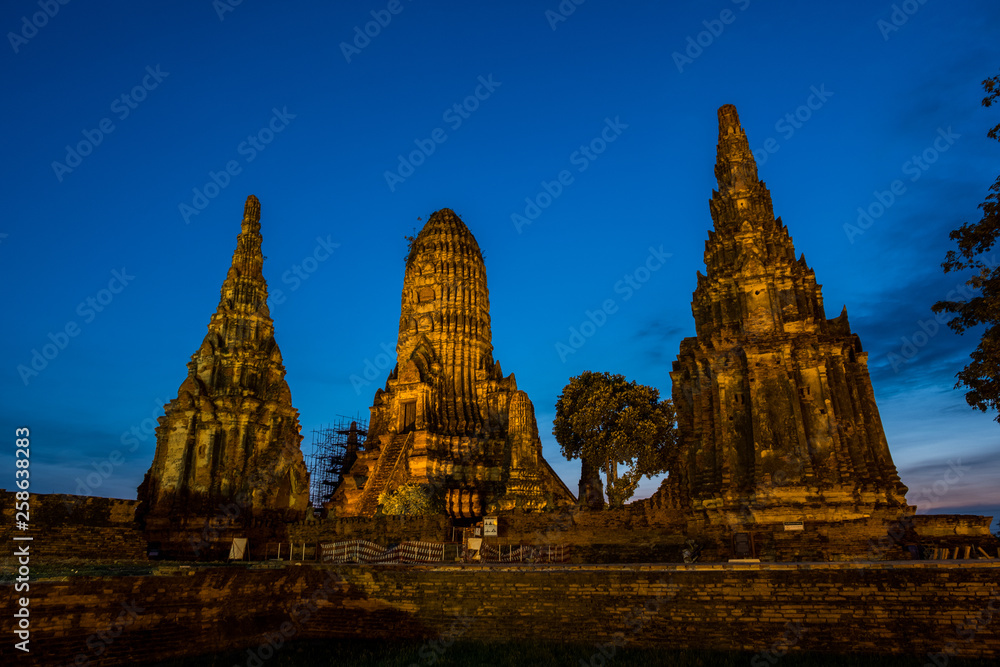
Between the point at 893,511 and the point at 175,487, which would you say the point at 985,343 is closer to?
the point at 893,511

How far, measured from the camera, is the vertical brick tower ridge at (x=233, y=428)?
105 ft

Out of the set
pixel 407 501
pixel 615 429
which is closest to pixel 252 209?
pixel 407 501

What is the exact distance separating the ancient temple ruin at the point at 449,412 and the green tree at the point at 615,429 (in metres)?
2.62

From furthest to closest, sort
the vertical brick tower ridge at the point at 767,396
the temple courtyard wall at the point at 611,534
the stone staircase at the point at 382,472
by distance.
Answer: the stone staircase at the point at 382,472 < the vertical brick tower ridge at the point at 767,396 < the temple courtyard wall at the point at 611,534

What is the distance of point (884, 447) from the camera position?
73.2 ft

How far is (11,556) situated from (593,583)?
13.5m

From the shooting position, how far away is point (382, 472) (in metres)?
33.0

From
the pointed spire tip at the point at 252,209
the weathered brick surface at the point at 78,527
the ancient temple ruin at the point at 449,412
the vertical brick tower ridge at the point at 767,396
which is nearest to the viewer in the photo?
the weathered brick surface at the point at 78,527

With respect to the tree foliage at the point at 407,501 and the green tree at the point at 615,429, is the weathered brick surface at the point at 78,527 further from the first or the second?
the green tree at the point at 615,429

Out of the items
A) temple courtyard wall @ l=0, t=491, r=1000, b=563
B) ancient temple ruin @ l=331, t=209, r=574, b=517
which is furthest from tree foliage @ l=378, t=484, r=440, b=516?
temple courtyard wall @ l=0, t=491, r=1000, b=563

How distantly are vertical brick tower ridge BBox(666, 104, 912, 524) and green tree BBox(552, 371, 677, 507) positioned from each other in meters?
6.64

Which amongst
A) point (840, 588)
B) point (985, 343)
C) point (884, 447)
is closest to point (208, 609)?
point (840, 588)

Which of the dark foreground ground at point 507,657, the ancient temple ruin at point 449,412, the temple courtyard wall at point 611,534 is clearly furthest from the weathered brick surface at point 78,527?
the ancient temple ruin at point 449,412

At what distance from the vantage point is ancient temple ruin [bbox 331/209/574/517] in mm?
28250
